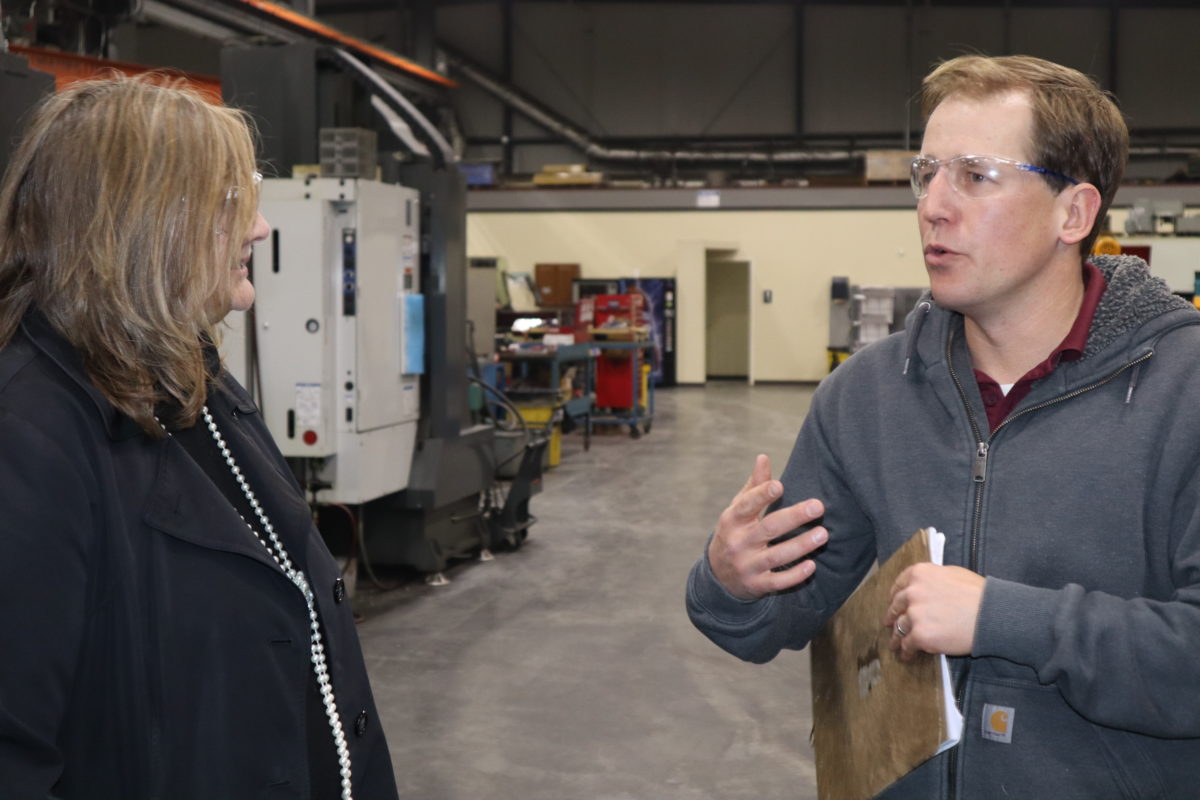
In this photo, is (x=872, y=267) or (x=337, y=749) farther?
(x=872, y=267)

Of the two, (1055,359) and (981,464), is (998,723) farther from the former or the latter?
(1055,359)

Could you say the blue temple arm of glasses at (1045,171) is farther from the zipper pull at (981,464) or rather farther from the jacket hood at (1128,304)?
the zipper pull at (981,464)

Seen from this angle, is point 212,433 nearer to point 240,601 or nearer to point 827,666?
point 240,601

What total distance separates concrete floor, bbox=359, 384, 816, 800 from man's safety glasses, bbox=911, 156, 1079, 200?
2.21m

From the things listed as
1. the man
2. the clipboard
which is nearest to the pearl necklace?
the man

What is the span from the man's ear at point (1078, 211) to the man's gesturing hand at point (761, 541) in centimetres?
49

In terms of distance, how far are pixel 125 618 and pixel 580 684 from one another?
9.52 feet

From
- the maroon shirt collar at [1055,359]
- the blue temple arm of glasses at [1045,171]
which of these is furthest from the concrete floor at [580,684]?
the blue temple arm of glasses at [1045,171]

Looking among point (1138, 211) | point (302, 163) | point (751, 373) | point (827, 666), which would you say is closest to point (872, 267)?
point (751, 373)

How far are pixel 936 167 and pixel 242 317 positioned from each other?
3564mm

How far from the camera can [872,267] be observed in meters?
15.2

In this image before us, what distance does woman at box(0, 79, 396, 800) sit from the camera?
1068 mm

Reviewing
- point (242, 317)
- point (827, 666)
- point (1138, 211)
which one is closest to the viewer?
point (827, 666)

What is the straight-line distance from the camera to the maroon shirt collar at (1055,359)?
1304mm
